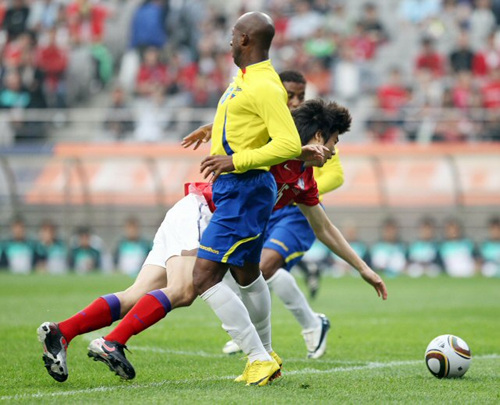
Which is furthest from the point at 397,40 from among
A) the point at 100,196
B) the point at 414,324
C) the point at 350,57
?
the point at 414,324

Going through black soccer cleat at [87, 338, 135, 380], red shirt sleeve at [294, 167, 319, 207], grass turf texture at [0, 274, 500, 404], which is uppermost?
red shirt sleeve at [294, 167, 319, 207]

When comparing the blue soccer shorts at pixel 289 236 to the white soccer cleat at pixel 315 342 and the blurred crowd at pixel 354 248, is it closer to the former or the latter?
the white soccer cleat at pixel 315 342

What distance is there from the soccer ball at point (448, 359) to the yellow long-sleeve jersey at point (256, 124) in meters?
1.81

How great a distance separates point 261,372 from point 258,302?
584mm

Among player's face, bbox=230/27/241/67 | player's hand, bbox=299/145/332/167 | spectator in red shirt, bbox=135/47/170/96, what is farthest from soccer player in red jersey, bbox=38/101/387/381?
spectator in red shirt, bbox=135/47/170/96

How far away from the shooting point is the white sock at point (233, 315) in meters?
6.18

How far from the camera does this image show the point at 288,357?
8.25 m

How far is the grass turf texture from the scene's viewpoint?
5.98 meters

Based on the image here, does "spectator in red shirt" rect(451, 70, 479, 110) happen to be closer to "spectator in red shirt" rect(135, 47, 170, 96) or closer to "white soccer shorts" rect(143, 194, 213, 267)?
"spectator in red shirt" rect(135, 47, 170, 96)

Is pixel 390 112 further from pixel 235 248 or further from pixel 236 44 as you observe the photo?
pixel 235 248

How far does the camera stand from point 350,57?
23156mm

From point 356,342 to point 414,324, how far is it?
1.83 meters

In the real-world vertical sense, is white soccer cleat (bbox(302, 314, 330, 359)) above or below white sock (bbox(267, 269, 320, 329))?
below

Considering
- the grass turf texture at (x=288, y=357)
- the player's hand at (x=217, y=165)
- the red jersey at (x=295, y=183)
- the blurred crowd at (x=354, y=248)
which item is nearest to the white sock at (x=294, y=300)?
the grass turf texture at (x=288, y=357)
